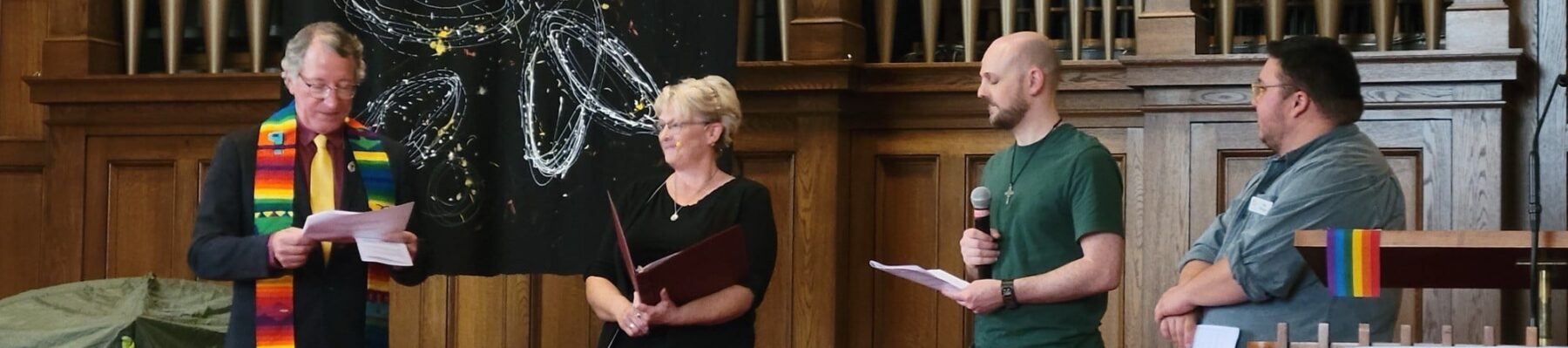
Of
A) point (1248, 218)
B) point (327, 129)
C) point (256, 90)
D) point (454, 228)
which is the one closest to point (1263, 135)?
point (1248, 218)

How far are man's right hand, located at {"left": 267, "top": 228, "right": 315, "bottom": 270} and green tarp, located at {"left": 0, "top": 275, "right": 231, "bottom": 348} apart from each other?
2.12m

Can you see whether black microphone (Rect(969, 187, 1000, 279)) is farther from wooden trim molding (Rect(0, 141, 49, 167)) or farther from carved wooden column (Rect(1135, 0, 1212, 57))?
wooden trim molding (Rect(0, 141, 49, 167))

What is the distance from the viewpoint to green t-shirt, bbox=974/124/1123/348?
11.2 feet

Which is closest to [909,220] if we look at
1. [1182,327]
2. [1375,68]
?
[1375,68]

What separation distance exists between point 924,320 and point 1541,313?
2981 mm

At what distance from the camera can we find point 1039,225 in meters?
3.45

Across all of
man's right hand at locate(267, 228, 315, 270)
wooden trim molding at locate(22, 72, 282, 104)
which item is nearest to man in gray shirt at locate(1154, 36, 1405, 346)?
man's right hand at locate(267, 228, 315, 270)

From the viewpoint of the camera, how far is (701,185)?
158 inches

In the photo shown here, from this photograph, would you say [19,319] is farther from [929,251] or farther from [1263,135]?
[1263,135]

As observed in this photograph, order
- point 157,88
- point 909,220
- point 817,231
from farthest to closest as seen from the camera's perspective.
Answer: point 157,88 → point 909,220 → point 817,231

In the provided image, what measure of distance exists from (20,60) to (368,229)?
12.5ft

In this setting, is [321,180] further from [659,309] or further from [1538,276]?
[1538,276]

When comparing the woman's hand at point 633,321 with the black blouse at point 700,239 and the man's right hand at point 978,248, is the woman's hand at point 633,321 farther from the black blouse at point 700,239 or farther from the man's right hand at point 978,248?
the man's right hand at point 978,248

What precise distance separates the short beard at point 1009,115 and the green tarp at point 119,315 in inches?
117
